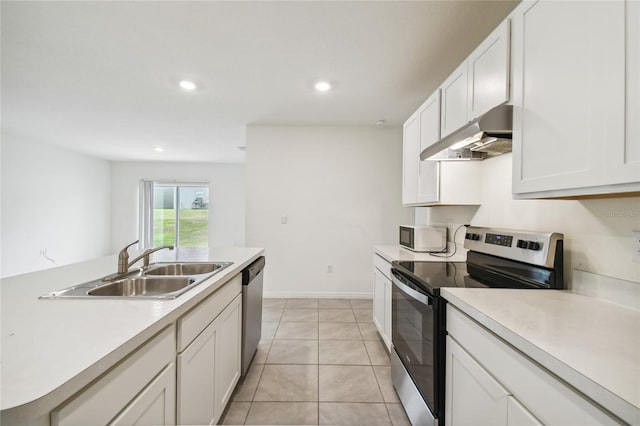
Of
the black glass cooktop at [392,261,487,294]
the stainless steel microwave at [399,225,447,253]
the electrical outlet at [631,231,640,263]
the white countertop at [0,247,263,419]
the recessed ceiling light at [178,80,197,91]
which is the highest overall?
the recessed ceiling light at [178,80,197,91]

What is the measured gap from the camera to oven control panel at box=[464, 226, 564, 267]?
3.90 feet

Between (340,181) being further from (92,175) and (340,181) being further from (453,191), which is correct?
(92,175)

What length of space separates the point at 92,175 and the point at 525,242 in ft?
25.8

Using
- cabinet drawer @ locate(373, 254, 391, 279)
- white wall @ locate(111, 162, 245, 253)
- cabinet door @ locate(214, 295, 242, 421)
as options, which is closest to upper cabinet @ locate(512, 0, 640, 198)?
cabinet drawer @ locate(373, 254, 391, 279)

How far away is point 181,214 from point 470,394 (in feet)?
23.2

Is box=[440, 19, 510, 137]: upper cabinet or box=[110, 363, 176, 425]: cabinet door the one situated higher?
box=[440, 19, 510, 137]: upper cabinet

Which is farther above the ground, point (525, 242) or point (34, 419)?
point (525, 242)

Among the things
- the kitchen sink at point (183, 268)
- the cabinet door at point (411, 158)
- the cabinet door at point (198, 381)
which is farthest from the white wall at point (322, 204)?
the cabinet door at point (198, 381)

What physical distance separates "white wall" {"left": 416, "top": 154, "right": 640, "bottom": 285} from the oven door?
696 millimetres

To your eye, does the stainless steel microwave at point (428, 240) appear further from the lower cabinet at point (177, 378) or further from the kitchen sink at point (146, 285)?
the kitchen sink at point (146, 285)

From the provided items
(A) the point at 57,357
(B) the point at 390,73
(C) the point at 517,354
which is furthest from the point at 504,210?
(A) the point at 57,357

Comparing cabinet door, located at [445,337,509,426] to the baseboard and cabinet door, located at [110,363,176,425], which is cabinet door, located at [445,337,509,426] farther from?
the baseboard

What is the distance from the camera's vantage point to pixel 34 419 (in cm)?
47

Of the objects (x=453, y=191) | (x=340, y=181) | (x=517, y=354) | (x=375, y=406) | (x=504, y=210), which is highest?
(x=340, y=181)
